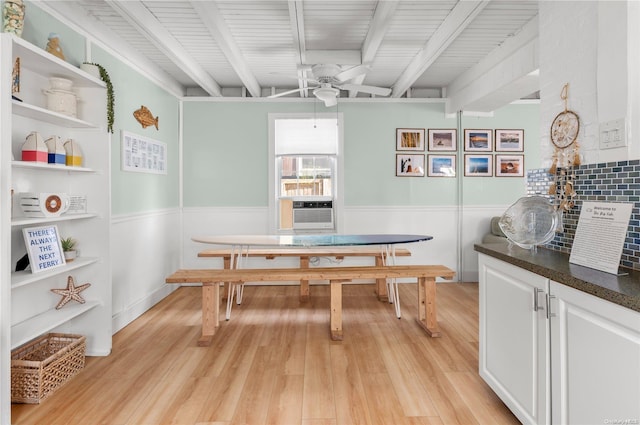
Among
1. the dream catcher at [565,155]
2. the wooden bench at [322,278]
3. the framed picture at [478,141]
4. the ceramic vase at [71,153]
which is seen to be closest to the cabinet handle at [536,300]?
the dream catcher at [565,155]

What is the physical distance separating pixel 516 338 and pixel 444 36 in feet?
8.44

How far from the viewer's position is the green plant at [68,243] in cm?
277

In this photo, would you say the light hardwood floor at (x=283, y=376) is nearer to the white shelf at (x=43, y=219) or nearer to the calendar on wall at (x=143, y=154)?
the white shelf at (x=43, y=219)

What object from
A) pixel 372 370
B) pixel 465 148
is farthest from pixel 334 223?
pixel 372 370

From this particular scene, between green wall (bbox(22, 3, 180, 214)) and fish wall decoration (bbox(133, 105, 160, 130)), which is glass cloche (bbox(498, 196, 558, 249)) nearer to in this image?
green wall (bbox(22, 3, 180, 214))

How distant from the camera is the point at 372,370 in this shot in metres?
2.71

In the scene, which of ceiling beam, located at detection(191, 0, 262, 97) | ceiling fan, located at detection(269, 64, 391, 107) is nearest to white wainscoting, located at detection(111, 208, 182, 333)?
ceiling beam, located at detection(191, 0, 262, 97)

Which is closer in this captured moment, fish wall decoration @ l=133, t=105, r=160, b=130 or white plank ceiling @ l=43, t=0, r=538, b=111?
white plank ceiling @ l=43, t=0, r=538, b=111

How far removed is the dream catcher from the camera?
7.00 feet

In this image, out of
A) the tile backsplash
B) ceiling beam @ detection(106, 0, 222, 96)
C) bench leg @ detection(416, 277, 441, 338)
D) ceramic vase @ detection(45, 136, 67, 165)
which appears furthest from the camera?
bench leg @ detection(416, 277, 441, 338)

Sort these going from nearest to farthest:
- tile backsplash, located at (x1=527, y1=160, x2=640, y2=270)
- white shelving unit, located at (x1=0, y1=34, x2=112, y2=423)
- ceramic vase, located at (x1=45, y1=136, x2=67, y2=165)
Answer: tile backsplash, located at (x1=527, y1=160, x2=640, y2=270)
white shelving unit, located at (x1=0, y1=34, x2=112, y2=423)
ceramic vase, located at (x1=45, y1=136, x2=67, y2=165)

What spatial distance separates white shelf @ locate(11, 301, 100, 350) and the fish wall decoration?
6.50 ft

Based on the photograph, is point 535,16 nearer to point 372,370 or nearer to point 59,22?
point 372,370

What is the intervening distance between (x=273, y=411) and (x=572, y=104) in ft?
7.97
